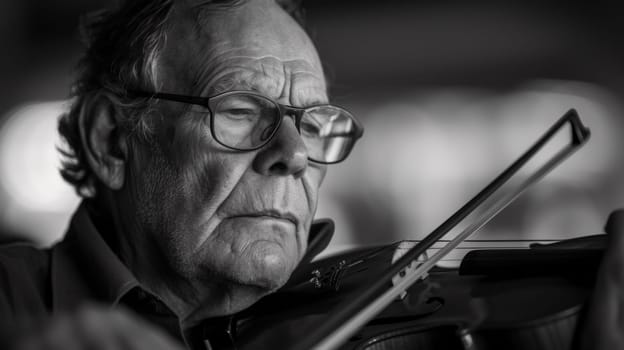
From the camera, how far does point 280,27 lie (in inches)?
51.9

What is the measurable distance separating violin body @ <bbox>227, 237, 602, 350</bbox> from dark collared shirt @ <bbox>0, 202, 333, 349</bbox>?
5.5 inches

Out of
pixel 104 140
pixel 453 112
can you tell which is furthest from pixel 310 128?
pixel 453 112

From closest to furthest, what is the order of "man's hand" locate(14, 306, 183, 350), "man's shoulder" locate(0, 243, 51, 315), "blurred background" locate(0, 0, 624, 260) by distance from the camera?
1. "man's hand" locate(14, 306, 183, 350)
2. "man's shoulder" locate(0, 243, 51, 315)
3. "blurred background" locate(0, 0, 624, 260)

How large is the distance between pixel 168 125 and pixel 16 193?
385cm

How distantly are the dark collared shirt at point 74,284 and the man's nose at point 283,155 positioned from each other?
0.94ft

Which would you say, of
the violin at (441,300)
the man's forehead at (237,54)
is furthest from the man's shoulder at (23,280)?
the man's forehead at (237,54)

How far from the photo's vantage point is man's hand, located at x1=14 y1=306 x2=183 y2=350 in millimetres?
606

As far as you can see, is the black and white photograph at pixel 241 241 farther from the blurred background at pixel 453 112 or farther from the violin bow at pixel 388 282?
the blurred background at pixel 453 112

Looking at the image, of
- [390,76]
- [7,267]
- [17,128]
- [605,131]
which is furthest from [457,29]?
[7,267]

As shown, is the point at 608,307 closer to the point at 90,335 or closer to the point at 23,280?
the point at 90,335

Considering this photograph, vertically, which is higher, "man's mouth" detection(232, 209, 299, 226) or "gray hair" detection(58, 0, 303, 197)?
"gray hair" detection(58, 0, 303, 197)

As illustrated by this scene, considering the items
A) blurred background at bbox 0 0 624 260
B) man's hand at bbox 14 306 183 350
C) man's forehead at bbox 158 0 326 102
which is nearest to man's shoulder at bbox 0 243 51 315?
man's forehead at bbox 158 0 326 102

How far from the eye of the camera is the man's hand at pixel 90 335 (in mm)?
606

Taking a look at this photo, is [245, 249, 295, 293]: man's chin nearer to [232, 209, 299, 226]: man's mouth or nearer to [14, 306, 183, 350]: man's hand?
[232, 209, 299, 226]: man's mouth
